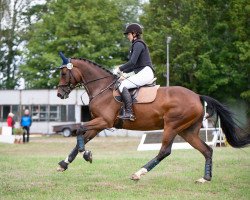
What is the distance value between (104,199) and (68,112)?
1663 inches

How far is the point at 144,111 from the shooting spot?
11.6 m

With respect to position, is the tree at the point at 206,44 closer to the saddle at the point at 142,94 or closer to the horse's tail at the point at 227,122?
the horse's tail at the point at 227,122

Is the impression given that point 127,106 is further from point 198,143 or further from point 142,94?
point 198,143

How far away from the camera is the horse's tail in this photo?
12.3 m

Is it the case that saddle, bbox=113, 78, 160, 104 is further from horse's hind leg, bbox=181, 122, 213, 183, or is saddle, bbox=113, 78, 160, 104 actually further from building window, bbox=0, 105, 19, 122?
building window, bbox=0, 105, 19, 122

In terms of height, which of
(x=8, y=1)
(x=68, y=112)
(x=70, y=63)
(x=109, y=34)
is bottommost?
(x=68, y=112)

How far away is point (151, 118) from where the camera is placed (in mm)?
11562

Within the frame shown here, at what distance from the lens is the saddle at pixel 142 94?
11.6 metres

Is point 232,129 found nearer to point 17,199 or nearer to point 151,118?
point 151,118

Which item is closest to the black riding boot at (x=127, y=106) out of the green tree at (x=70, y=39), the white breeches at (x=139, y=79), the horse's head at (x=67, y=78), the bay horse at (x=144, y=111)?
the bay horse at (x=144, y=111)

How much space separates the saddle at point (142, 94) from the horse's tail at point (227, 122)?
58.1 inches

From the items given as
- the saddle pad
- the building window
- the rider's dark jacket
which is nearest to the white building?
the building window

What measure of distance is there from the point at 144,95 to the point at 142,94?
0.06m

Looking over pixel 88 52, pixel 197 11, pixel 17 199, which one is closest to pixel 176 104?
pixel 17 199
